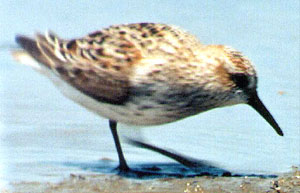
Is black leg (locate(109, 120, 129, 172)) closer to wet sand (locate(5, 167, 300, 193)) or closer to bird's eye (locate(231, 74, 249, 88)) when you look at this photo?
wet sand (locate(5, 167, 300, 193))

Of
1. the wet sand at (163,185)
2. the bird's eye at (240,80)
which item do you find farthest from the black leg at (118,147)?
the bird's eye at (240,80)

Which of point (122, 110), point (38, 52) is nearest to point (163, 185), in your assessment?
point (122, 110)

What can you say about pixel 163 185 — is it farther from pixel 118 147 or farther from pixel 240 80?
pixel 240 80

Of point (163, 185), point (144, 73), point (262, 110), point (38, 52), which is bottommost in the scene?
point (163, 185)

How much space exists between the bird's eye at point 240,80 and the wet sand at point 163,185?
0.80 m

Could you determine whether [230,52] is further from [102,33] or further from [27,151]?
[27,151]

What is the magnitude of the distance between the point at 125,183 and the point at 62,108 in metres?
1.92

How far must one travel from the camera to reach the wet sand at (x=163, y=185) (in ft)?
23.9

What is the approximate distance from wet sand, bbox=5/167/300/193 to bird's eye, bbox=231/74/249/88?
Answer: 2.63 feet

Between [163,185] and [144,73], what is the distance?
94 centimetres

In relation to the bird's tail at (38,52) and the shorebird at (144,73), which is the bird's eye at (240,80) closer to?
the shorebird at (144,73)

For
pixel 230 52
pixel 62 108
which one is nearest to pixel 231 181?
pixel 230 52

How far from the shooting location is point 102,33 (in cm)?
810

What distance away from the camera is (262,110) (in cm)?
836
